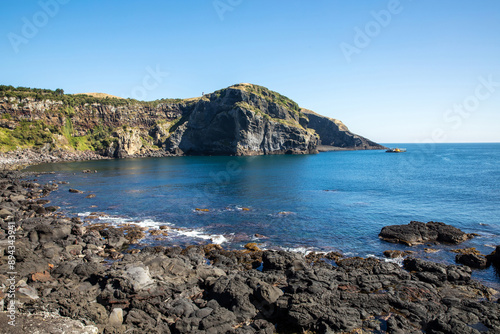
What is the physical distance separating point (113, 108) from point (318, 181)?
153 meters

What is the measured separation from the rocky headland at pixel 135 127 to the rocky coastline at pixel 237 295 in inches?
5387

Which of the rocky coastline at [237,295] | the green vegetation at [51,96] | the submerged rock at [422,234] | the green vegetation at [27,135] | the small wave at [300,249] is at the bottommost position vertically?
the small wave at [300,249]

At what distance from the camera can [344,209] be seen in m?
46.3

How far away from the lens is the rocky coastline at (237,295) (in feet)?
54.6

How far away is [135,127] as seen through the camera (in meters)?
183

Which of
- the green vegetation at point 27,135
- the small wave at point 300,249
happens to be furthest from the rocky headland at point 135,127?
the small wave at point 300,249

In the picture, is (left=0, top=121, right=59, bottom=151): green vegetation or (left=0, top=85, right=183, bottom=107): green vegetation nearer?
(left=0, top=121, right=59, bottom=151): green vegetation

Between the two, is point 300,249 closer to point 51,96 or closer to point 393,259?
point 393,259

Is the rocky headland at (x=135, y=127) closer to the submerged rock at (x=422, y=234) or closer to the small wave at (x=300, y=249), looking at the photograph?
the small wave at (x=300, y=249)

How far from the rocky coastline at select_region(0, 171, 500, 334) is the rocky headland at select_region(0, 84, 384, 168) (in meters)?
137

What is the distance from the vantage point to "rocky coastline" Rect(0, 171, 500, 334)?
16.7 m

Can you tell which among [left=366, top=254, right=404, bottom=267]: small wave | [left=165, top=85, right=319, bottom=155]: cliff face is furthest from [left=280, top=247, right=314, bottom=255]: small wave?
[left=165, top=85, right=319, bottom=155]: cliff face

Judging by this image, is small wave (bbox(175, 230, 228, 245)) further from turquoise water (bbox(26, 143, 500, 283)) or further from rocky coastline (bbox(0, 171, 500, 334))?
rocky coastline (bbox(0, 171, 500, 334))

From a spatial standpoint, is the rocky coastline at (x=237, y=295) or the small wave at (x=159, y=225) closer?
the rocky coastline at (x=237, y=295)
